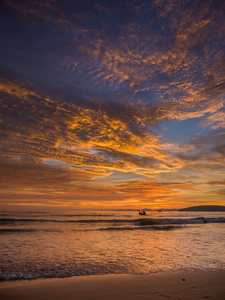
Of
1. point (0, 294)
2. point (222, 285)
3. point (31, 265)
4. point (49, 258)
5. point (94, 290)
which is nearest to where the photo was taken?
point (0, 294)

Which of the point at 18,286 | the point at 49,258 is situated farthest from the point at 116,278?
the point at 49,258

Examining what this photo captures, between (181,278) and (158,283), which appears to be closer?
(158,283)

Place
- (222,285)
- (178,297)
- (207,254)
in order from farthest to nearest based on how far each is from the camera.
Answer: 1. (207,254)
2. (222,285)
3. (178,297)

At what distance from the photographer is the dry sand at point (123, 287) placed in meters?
5.86

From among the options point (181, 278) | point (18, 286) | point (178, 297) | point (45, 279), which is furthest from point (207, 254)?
point (18, 286)

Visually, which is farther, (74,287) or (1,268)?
(1,268)

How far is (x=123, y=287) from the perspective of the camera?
22.2 ft

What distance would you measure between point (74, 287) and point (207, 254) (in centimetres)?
978

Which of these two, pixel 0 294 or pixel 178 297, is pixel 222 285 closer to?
pixel 178 297

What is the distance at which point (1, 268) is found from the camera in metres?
9.10

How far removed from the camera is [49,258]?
11.2 metres

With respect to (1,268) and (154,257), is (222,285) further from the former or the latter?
(1,268)

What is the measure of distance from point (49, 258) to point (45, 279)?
357 cm

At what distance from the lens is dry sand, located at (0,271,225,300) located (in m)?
5.86
